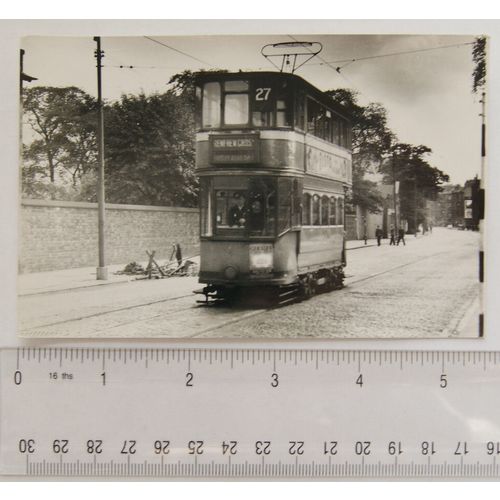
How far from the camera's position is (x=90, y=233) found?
10.2ft

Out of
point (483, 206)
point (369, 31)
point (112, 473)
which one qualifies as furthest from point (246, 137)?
point (112, 473)

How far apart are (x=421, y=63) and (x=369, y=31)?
1.10 ft

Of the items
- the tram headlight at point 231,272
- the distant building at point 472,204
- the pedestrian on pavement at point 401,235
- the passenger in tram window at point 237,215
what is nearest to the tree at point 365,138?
the pedestrian on pavement at point 401,235

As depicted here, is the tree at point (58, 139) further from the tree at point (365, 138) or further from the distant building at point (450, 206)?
the distant building at point (450, 206)

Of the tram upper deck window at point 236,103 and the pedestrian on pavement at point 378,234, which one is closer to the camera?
the tram upper deck window at point 236,103

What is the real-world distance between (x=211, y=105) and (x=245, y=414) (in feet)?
5.50

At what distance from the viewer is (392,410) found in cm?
309

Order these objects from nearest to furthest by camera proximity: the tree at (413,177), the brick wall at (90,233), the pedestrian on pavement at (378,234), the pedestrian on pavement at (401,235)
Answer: the brick wall at (90,233), the tree at (413,177), the pedestrian on pavement at (378,234), the pedestrian on pavement at (401,235)

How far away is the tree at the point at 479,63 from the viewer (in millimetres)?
3135

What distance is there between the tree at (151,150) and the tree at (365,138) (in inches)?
33.2

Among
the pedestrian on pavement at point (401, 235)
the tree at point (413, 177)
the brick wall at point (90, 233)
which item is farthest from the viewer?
the pedestrian on pavement at point (401, 235)

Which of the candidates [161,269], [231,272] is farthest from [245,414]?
[161,269]

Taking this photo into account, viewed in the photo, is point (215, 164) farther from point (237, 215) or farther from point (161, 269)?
point (161, 269)

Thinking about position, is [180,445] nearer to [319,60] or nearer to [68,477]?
[68,477]
